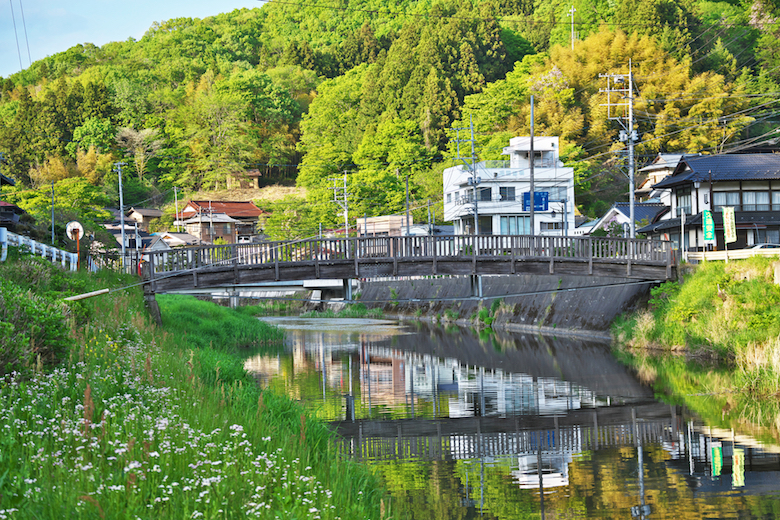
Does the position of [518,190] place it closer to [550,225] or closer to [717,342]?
[550,225]

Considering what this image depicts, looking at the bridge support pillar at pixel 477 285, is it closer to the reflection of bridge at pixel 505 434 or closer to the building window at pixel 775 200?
the reflection of bridge at pixel 505 434

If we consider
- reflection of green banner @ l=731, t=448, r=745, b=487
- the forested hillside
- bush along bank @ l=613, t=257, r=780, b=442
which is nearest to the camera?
reflection of green banner @ l=731, t=448, r=745, b=487

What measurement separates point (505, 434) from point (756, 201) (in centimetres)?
3498

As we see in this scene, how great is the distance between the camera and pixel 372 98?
3883 inches

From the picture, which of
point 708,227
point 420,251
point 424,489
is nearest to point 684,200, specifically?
point 708,227

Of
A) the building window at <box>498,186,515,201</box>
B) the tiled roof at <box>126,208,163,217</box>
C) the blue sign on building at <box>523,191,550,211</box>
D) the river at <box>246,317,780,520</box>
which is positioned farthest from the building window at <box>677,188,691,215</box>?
the tiled roof at <box>126,208,163,217</box>

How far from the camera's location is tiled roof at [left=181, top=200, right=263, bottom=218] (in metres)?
91.0

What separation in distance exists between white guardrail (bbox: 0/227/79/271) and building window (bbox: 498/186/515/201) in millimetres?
43152

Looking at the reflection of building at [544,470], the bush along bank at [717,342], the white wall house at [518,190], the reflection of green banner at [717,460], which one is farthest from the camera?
the white wall house at [518,190]

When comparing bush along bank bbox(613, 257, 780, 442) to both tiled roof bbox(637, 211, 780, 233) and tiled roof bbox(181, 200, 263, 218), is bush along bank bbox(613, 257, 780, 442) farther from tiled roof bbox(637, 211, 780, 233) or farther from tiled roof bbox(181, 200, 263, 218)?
tiled roof bbox(181, 200, 263, 218)

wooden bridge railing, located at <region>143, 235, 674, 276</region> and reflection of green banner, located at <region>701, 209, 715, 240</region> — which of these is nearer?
wooden bridge railing, located at <region>143, 235, 674, 276</region>

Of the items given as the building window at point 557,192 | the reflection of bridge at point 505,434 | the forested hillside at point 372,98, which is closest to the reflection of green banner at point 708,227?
the reflection of bridge at point 505,434

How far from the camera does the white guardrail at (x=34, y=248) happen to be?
71.0 feet

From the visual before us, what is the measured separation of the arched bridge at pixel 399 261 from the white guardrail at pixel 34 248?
A: 9.82ft
